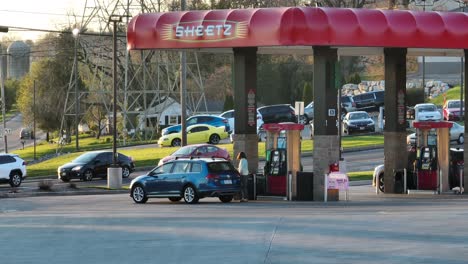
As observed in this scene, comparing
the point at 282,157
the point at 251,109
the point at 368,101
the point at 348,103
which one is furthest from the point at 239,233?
the point at 368,101

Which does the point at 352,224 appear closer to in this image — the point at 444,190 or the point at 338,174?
the point at 338,174

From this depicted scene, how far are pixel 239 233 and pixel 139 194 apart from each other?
14.1 metres

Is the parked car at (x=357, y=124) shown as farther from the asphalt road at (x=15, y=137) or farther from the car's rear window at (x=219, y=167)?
the asphalt road at (x=15, y=137)

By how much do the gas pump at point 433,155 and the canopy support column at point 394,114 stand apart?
146 centimetres

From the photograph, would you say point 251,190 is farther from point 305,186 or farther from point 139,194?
point 139,194

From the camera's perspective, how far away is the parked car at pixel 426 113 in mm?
71312

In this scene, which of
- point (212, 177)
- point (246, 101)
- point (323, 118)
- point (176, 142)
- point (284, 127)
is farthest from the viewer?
point (176, 142)

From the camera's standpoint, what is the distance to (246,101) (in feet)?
128

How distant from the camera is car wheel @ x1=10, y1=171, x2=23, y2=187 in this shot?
4953 cm

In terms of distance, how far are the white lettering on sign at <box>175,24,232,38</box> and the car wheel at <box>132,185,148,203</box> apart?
18.4 feet

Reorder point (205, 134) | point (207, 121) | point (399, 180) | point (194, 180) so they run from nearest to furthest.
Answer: point (194, 180), point (399, 180), point (205, 134), point (207, 121)

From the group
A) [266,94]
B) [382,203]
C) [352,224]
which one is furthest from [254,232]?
[266,94]

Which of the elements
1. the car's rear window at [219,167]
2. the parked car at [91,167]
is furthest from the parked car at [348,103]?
the car's rear window at [219,167]

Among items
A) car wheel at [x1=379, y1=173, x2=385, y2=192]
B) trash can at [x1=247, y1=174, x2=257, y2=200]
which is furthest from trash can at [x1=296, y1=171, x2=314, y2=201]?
car wheel at [x1=379, y1=173, x2=385, y2=192]
